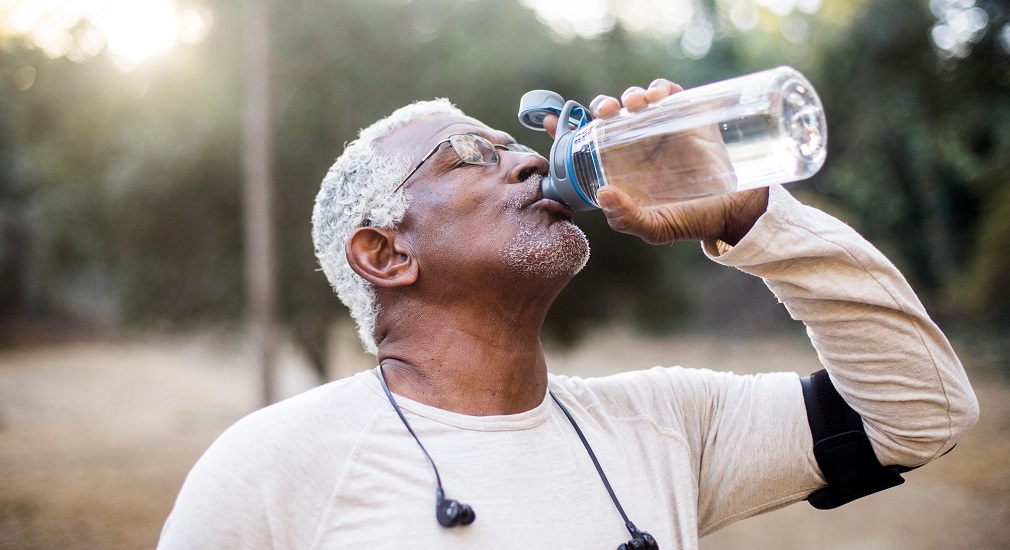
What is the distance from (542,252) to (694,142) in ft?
1.40

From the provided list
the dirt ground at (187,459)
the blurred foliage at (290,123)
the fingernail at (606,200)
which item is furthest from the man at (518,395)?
the blurred foliage at (290,123)

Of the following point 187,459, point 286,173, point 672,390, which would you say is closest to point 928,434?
point 672,390

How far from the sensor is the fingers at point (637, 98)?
162cm

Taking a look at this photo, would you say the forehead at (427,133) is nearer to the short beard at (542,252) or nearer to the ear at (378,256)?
the ear at (378,256)

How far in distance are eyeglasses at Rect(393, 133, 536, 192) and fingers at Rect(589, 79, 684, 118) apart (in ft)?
1.12

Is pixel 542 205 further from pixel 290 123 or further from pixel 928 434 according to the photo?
pixel 290 123

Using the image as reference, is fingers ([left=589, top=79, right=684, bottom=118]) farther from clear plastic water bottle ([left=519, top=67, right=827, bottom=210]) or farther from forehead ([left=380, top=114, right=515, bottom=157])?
forehead ([left=380, top=114, right=515, bottom=157])

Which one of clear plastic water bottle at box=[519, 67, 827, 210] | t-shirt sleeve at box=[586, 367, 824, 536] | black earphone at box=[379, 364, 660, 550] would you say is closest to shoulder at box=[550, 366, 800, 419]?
t-shirt sleeve at box=[586, 367, 824, 536]

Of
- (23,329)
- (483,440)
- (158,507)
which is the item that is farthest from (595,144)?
(23,329)

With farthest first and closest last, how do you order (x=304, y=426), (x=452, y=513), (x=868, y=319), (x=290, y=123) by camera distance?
(x=290, y=123)
(x=868, y=319)
(x=304, y=426)
(x=452, y=513)

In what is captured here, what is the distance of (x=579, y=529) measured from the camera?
1.53 metres

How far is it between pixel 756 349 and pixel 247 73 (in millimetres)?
11991

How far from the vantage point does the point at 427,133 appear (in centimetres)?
199

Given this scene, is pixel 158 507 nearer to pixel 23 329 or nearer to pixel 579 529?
pixel 579 529
